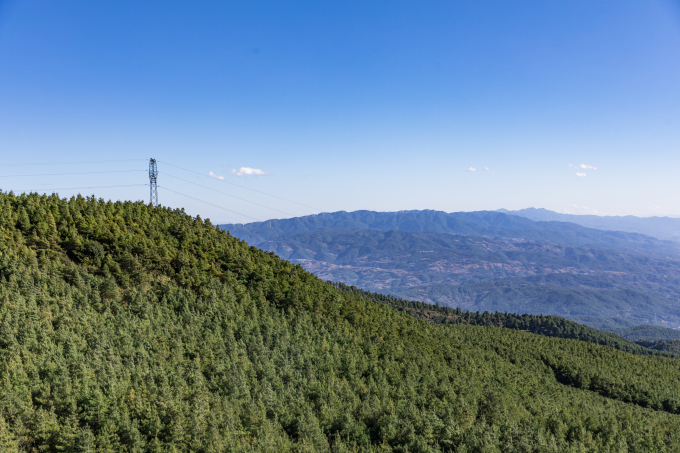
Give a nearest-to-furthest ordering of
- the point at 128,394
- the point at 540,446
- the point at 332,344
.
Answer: the point at 128,394 → the point at 540,446 → the point at 332,344

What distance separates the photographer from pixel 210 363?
5278 cm

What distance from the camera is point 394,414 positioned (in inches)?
2051

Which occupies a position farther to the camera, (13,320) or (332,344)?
(332,344)

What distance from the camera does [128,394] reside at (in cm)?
4125

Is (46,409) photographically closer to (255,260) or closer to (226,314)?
(226,314)

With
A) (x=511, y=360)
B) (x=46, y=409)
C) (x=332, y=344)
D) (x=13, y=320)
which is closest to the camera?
(x=46, y=409)

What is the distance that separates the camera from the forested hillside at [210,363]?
38250mm

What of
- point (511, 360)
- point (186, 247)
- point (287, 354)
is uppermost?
point (186, 247)

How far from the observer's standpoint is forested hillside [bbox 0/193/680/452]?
125 ft

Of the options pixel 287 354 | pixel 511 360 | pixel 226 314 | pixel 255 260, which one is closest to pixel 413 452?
pixel 287 354

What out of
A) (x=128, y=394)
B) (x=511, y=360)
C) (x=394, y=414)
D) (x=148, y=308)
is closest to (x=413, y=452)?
(x=394, y=414)

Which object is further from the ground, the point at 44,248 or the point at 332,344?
the point at 44,248

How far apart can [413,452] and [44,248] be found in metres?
75.0

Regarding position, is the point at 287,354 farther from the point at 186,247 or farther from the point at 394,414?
the point at 186,247
